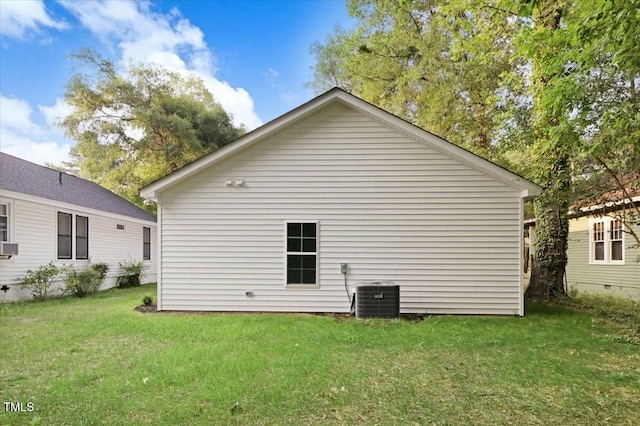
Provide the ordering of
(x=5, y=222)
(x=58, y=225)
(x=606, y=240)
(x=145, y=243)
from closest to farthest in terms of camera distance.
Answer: (x=5, y=222) → (x=58, y=225) → (x=606, y=240) → (x=145, y=243)

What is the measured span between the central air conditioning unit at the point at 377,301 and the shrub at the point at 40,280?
918 centimetres

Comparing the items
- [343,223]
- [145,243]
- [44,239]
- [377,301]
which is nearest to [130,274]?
[145,243]

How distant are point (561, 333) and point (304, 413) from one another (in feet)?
17.3

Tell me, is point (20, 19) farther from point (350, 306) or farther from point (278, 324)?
point (350, 306)

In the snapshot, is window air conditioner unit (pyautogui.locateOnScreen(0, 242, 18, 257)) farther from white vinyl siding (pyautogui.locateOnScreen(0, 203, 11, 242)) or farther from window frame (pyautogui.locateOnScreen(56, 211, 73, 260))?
window frame (pyautogui.locateOnScreen(56, 211, 73, 260))

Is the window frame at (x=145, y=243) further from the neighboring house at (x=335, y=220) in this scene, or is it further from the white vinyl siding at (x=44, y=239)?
the neighboring house at (x=335, y=220)

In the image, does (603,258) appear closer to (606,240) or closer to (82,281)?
(606,240)

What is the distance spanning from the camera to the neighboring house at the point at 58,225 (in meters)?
10.0

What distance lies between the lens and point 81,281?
11523mm

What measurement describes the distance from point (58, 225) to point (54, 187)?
1569 mm

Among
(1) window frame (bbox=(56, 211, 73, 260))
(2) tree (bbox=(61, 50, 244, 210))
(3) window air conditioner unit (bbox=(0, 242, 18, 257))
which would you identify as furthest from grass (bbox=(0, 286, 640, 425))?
(2) tree (bbox=(61, 50, 244, 210))

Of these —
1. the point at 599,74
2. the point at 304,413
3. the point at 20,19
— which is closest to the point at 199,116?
the point at 20,19

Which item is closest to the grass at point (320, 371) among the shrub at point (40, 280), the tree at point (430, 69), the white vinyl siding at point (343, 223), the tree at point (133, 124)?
the white vinyl siding at point (343, 223)

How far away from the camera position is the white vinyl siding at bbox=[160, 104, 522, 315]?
796 cm
